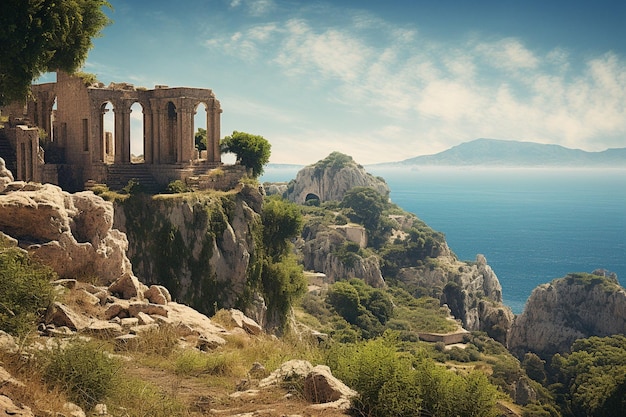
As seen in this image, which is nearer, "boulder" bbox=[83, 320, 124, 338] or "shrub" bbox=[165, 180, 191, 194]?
"boulder" bbox=[83, 320, 124, 338]

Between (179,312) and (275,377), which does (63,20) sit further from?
(275,377)

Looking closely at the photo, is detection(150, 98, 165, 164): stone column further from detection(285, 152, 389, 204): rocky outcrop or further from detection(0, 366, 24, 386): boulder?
detection(285, 152, 389, 204): rocky outcrop

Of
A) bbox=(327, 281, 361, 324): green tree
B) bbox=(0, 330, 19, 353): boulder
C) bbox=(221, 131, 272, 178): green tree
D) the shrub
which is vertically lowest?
bbox=(327, 281, 361, 324): green tree

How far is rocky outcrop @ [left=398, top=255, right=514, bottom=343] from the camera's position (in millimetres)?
95562

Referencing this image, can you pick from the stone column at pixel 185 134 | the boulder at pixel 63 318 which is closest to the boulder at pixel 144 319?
the boulder at pixel 63 318

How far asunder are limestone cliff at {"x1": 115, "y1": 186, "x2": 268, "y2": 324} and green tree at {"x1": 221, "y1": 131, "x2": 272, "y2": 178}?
20.7ft

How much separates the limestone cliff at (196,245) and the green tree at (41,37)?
21.1m

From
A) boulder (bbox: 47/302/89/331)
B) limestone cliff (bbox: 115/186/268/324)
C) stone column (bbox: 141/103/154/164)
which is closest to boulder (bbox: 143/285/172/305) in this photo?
boulder (bbox: 47/302/89/331)

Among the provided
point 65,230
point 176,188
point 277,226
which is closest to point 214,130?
point 176,188

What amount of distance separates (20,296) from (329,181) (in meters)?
153

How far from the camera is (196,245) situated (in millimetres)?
42250

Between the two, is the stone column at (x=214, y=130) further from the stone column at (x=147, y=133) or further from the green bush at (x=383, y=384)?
the green bush at (x=383, y=384)

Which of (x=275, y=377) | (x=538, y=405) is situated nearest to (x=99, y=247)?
(x=275, y=377)

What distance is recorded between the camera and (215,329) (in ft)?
56.5
